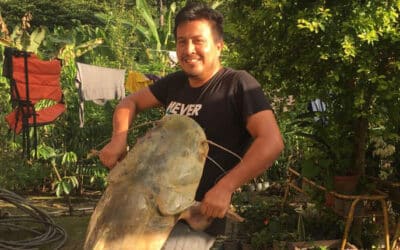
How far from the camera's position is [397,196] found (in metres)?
4.17

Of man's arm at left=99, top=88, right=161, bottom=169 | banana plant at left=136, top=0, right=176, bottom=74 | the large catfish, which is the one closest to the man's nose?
the large catfish

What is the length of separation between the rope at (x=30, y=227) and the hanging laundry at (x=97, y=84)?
183cm

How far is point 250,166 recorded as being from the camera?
1.50 meters

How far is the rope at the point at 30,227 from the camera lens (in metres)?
5.14

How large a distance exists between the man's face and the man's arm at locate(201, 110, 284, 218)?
285 millimetres

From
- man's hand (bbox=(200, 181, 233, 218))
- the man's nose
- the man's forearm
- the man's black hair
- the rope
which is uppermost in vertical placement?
the man's black hair

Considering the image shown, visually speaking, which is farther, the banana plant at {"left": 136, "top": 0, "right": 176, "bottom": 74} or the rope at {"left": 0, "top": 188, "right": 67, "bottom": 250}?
the banana plant at {"left": 136, "top": 0, "right": 176, "bottom": 74}

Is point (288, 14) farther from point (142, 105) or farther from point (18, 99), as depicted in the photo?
point (18, 99)

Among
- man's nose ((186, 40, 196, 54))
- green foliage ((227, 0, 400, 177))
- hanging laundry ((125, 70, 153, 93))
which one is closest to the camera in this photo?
man's nose ((186, 40, 196, 54))

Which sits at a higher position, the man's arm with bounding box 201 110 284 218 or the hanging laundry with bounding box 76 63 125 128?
the man's arm with bounding box 201 110 284 218

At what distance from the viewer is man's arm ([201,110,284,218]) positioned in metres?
1.45

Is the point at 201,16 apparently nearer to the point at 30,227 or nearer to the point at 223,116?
the point at 223,116

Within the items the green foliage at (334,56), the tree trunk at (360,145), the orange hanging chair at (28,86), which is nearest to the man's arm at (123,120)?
the green foliage at (334,56)

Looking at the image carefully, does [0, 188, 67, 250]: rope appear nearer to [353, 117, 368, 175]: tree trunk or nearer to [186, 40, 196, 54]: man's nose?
[353, 117, 368, 175]: tree trunk
